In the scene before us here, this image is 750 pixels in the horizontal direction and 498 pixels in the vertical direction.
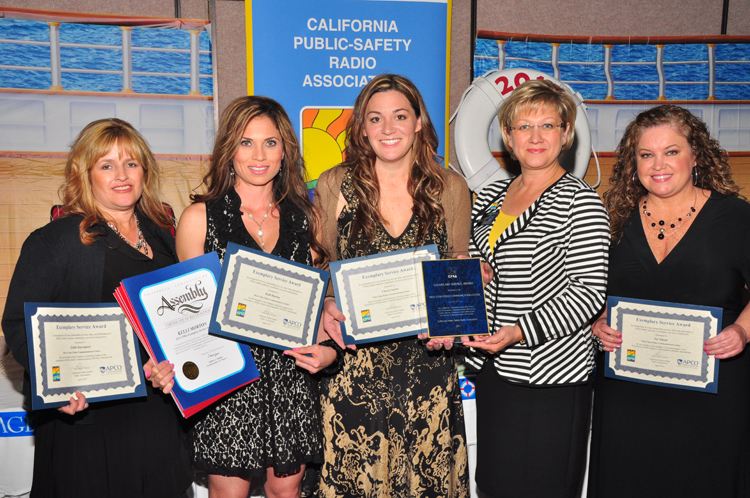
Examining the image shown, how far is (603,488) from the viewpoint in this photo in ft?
6.82

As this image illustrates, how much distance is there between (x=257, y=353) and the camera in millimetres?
1853

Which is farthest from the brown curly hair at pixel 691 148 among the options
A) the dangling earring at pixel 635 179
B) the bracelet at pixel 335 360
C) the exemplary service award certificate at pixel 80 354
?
the exemplary service award certificate at pixel 80 354

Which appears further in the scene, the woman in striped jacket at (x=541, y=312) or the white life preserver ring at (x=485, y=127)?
the white life preserver ring at (x=485, y=127)

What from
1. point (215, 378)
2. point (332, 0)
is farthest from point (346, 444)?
point (332, 0)

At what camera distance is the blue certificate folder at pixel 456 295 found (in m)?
1.77

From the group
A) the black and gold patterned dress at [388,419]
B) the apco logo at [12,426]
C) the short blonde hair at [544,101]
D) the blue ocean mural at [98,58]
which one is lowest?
the apco logo at [12,426]

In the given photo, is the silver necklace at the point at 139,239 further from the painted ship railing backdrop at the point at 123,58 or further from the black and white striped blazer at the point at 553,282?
the painted ship railing backdrop at the point at 123,58

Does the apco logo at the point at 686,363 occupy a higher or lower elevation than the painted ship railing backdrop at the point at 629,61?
lower

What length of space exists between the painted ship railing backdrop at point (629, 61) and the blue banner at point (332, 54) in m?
0.45

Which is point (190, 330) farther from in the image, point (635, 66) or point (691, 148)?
point (635, 66)

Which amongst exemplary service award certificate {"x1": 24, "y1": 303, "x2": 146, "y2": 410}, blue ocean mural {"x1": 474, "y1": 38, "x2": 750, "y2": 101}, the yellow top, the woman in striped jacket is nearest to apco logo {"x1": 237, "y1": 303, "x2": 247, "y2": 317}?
exemplary service award certificate {"x1": 24, "y1": 303, "x2": 146, "y2": 410}

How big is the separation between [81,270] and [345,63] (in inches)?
89.6

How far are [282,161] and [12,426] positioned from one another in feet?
6.07

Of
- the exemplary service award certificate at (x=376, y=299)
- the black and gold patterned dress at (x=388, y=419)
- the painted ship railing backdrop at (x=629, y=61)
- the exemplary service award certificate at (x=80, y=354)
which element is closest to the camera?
the exemplary service award certificate at (x=80, y=354)
